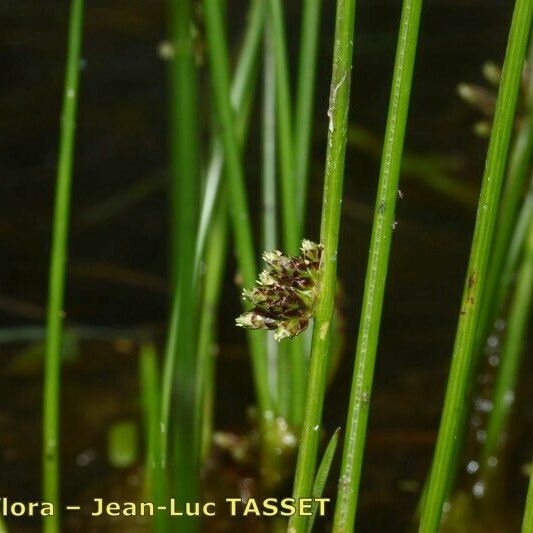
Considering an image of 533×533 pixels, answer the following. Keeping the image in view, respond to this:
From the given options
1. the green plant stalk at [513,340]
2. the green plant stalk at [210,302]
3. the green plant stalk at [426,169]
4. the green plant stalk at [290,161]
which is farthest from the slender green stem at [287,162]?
the green plant stalk at [426,169]

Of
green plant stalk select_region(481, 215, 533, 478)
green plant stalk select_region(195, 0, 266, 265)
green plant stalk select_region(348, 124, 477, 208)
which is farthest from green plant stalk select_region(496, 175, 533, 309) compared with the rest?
green plant stalk select_region(348, 124, 477, 208)

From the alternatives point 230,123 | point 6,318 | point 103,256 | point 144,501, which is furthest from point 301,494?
point 103,256

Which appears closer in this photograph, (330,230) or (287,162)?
(330,230)

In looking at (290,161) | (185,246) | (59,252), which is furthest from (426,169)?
(185,246)

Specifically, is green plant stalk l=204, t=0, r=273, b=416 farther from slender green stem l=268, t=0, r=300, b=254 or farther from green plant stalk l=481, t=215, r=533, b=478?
green plant stalk l=481, t=215, r=533, b=478

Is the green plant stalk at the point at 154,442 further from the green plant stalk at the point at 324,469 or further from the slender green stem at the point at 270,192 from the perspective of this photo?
the slender green stem at the point at 270,192

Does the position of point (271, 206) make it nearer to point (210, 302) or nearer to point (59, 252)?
point (210, 302)

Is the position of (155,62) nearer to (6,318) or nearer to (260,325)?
(6,318)
